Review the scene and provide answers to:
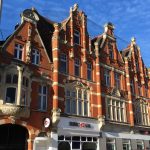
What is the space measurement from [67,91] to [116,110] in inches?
319

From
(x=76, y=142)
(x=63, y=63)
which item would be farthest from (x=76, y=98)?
(x=76, y=142)

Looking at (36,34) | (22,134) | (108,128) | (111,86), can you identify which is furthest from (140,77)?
(22,134)

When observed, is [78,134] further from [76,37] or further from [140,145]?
[140,145]

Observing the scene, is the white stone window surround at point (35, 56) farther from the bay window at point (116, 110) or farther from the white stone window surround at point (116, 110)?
the bay window at point (116, 110)

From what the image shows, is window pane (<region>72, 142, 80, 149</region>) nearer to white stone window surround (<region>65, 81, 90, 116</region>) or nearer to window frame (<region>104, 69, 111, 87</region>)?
white stone window surround (<region>65, 81, 90, 116</region>)

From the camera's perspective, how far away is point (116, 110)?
32.3m

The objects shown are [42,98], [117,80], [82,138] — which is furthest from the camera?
[117,80]

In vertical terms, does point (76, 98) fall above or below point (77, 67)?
below

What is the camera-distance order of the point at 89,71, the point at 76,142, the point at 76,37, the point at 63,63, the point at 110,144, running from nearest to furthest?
the point at 76,142 < the point at 63,63 < the point at 110,144 < the point at 89,71 < the point at 76,37

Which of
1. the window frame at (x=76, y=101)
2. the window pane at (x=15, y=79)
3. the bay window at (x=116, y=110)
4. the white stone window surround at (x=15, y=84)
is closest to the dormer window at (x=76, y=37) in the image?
the window frame at (x=76, y=101)

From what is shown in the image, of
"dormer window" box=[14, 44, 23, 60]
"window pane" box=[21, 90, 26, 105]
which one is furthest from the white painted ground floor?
"dormer window" box=[14, 44, 23, 60]

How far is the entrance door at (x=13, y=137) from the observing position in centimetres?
2252

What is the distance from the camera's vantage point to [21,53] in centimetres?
2503

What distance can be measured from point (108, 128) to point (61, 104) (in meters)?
7.02
